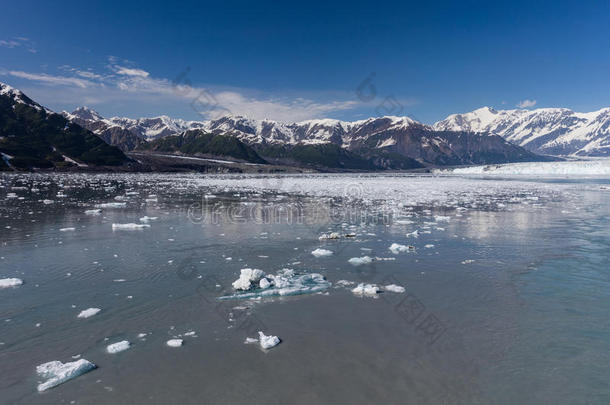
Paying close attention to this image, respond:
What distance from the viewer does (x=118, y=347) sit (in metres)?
7.13

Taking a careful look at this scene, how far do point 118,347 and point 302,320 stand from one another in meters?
3.93

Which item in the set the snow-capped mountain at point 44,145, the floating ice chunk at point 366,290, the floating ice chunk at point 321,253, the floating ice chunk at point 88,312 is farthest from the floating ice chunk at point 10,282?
the snow-capped mountain at point 44,145

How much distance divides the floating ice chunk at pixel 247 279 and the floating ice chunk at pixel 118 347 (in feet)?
12.2

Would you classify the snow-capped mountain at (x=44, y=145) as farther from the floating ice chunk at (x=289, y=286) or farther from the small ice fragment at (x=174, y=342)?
the small ice fragment at (x=174, y=342)

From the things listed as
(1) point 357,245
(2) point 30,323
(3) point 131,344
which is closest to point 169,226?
(1) point 357,245

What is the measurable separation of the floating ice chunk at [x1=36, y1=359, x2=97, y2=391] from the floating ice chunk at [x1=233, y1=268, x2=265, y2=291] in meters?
4.55

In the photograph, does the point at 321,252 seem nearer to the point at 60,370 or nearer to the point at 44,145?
the point at 60,370

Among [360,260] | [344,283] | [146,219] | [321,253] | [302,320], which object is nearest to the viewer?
[302,320]

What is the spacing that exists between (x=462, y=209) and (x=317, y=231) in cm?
1664

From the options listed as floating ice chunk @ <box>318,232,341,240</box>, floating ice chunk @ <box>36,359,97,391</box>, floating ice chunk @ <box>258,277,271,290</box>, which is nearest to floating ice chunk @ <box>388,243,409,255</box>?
floating ice chunk @ <box>318,232,341,240</box>

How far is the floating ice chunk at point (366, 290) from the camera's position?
10.4 m

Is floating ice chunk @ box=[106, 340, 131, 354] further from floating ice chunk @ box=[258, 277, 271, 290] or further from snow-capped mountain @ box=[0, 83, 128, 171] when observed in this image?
snow-capped mountain @ box=[0, 83, 128, 171]

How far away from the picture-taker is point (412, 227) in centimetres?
2134

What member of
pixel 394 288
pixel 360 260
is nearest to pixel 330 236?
pixel 360 260
